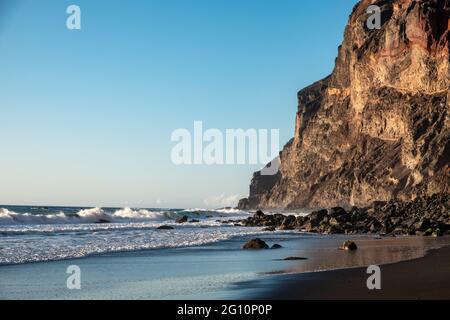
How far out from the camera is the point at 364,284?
12641 millimetres

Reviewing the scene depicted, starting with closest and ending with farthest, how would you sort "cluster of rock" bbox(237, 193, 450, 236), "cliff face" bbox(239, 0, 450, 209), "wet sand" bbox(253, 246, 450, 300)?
1. "wet sand" bbox(253, 246, 450, 300)
2. "cluster of rock" bbox(237, 193, 450, 236)
3. "cliff face" bbox(239, 0, 450, 209)

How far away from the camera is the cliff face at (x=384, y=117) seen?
72125 millimetres

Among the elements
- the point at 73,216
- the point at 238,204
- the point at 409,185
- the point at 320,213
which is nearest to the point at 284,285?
the point at 320,213
